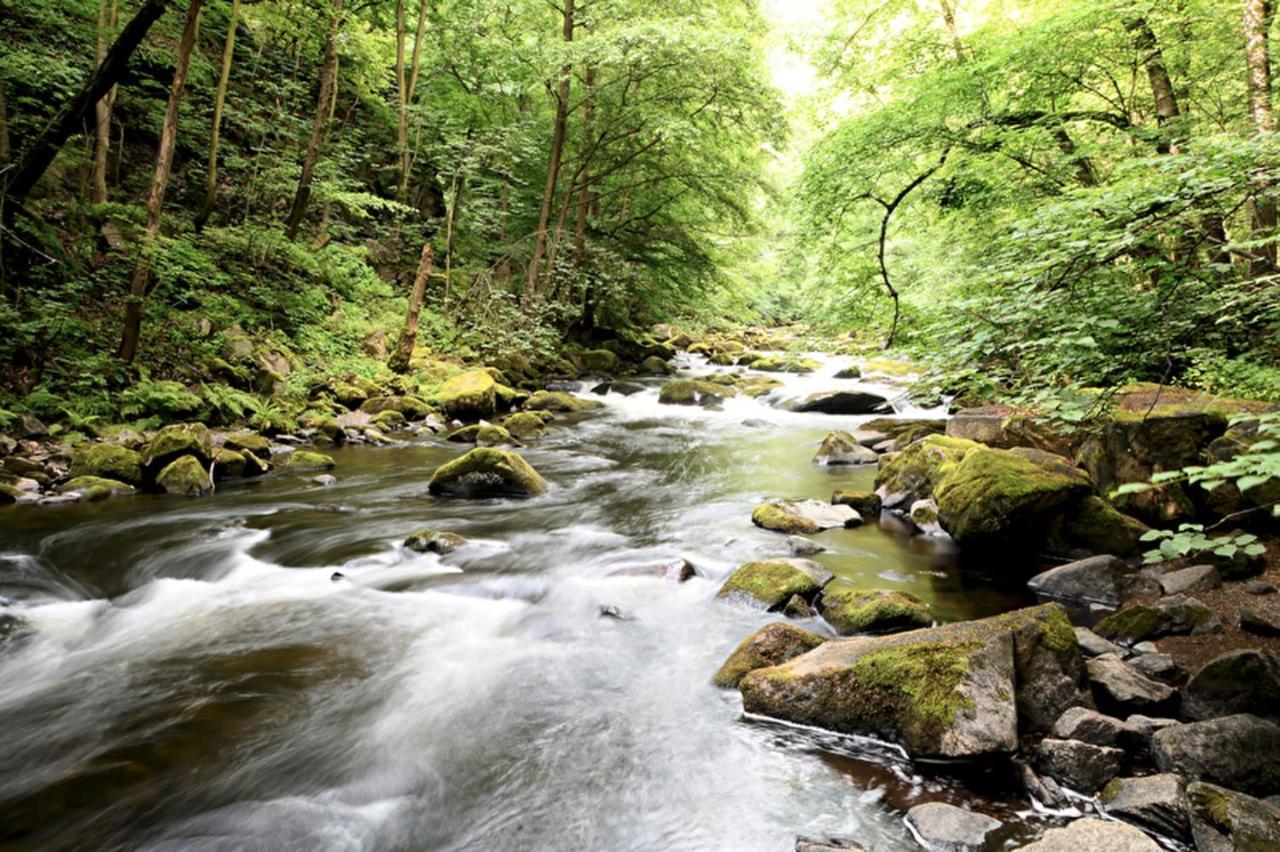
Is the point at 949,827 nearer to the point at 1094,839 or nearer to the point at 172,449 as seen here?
the point at 1094,839

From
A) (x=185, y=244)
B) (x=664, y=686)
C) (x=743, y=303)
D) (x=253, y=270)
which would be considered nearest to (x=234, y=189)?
(x=253, y=270)

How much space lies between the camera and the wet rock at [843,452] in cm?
1097

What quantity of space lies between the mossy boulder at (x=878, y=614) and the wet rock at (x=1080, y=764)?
1.55 m

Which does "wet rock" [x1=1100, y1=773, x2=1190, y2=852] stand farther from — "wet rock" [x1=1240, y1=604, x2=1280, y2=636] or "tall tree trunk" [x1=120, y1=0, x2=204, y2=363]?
"tall tree trunk" [x1=120, y1=0, x2=204, y2=363]

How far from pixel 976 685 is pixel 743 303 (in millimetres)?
18835

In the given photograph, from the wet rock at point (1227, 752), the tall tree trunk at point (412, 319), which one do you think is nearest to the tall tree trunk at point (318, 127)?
the tall tree trunk at point (412, 319)

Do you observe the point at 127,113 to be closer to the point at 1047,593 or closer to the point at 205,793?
the point at 205,793

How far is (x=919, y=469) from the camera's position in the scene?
8.23 metres

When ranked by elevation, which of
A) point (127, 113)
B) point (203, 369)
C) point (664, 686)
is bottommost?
point (664, 686)

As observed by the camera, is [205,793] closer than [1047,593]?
Yes

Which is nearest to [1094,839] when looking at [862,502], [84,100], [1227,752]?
[1227,752]

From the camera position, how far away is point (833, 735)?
12.0ft

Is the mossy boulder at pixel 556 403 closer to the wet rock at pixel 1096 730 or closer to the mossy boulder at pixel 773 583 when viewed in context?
the mossy boulder at pixel 773 583

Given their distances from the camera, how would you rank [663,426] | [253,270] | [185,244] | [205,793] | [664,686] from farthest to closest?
[663,426] → [253,270] → [185,244] → [664,686] → [205,793]
